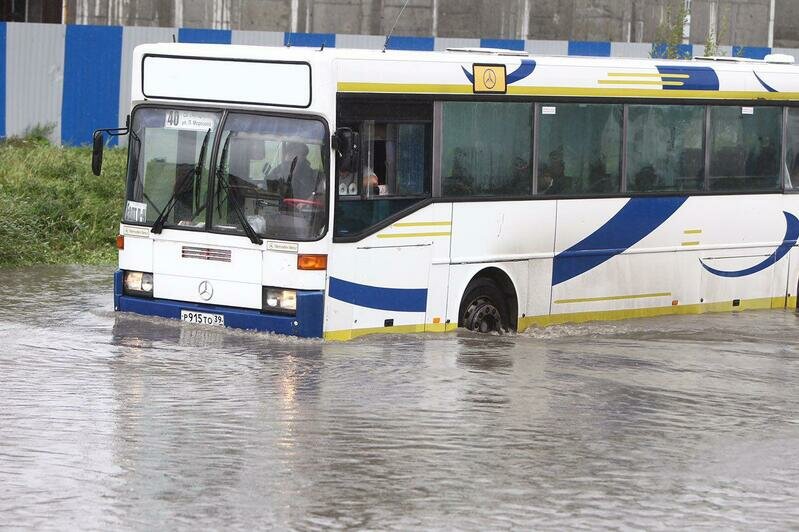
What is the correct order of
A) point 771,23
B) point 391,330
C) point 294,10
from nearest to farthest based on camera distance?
point 391,330 < point 294,10 < point 771,23

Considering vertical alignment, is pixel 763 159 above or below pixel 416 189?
above

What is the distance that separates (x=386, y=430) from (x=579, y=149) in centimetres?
626

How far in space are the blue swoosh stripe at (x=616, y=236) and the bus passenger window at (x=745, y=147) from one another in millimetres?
763

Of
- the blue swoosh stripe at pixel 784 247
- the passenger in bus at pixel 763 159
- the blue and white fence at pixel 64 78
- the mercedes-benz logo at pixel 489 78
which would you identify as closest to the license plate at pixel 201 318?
the mercedes-benz logo at pixel 489 78

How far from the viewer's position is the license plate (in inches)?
535

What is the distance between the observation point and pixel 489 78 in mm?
14727

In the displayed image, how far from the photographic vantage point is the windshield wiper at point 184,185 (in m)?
13.6

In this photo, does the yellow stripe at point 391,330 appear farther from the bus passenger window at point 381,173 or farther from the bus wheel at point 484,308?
the bus passenger window at point 381,173

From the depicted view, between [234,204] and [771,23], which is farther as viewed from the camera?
[771,23]

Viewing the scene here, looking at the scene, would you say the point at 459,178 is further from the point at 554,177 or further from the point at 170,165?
the point at 170,165

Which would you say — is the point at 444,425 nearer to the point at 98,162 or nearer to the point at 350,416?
the point at 350,416

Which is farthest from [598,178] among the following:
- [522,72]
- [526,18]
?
[526,18]

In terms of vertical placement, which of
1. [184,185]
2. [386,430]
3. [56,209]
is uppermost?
[184,185]

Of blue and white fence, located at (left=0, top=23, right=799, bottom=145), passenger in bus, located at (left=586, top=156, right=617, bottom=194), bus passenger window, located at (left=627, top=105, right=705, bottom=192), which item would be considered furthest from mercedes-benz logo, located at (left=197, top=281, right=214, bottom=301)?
blue and white fence, located at (left=0, top=23, right=799, bottom=145)
